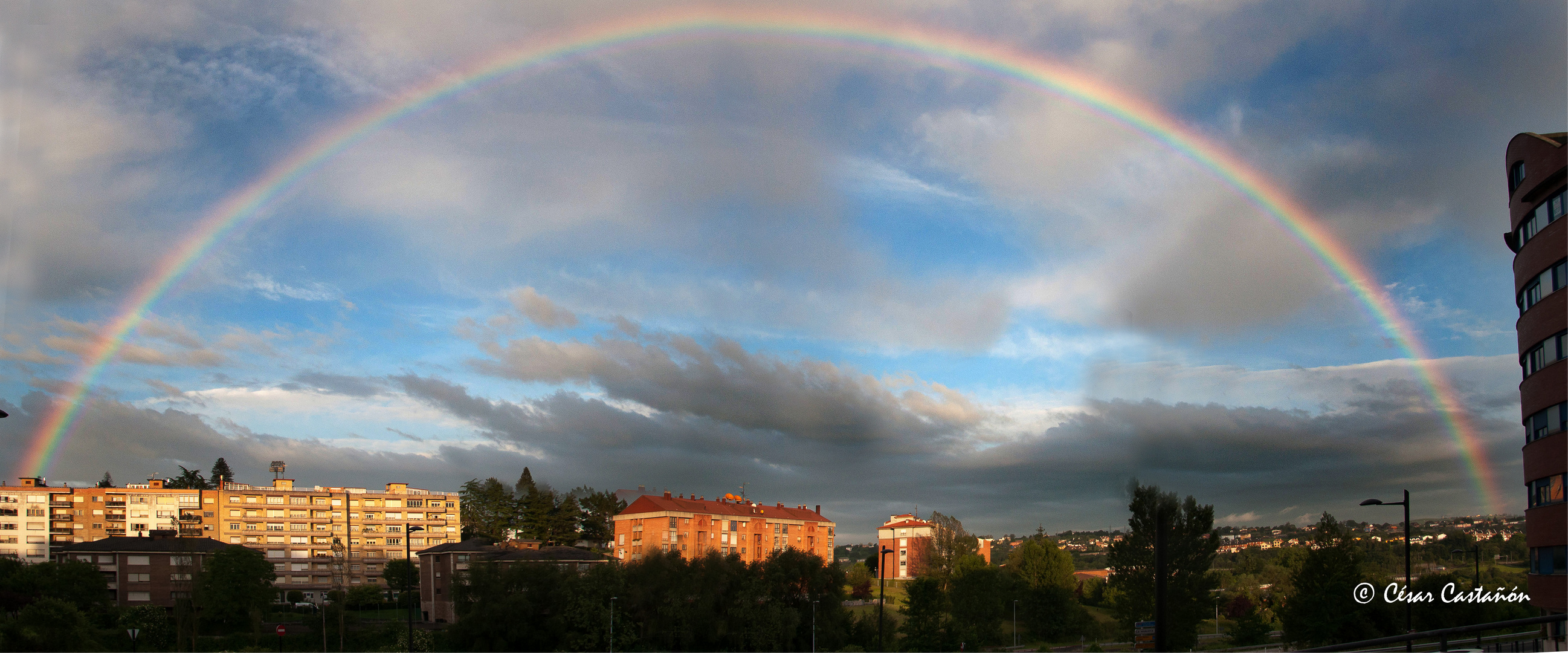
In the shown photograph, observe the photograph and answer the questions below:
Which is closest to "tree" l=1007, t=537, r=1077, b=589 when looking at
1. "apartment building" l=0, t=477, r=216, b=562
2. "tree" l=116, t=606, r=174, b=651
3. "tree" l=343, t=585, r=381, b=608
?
"tree" l=343, t=585, r=381, b=608

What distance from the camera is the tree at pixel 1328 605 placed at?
148 feet

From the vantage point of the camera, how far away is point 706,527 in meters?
106

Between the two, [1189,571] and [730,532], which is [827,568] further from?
[730,532]

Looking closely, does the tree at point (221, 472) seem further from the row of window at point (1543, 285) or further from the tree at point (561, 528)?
the row of window at point (1543, 285)

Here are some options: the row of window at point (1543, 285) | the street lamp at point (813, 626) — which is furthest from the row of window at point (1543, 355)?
the street lamp at point (813, 626)

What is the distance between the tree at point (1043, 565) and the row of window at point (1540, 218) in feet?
188

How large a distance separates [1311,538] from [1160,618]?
149ft

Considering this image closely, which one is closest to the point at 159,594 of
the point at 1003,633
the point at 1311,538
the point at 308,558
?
the point at 308,558

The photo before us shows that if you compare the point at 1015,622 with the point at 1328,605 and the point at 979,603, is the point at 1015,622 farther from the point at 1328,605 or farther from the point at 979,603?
the point at 1328,605

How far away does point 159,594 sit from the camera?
266ft

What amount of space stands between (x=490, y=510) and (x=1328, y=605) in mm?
88030

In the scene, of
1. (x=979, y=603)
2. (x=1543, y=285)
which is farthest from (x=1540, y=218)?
(x=979, y=603)

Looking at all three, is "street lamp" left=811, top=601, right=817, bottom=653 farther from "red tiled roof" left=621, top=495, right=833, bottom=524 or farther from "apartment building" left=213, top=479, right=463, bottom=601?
"apartment building" left=213, top=479, right=463, bottom=601

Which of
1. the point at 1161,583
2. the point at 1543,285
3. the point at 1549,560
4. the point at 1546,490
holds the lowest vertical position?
the point at 1549,560
